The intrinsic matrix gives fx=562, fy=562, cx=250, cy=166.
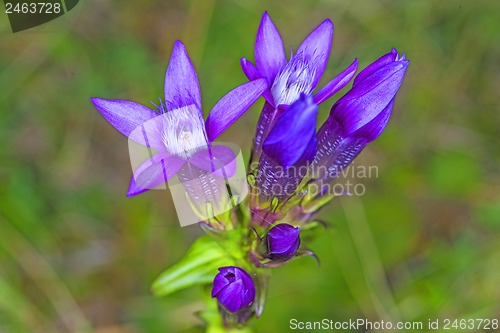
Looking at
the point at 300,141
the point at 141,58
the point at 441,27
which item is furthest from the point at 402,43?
the point at 300,141

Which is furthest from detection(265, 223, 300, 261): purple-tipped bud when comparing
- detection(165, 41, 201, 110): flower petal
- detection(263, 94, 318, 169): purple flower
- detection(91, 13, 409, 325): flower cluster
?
detection(165, 41, 201, 110): flower petal

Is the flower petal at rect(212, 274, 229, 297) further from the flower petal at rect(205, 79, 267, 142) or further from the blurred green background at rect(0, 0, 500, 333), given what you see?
the blurred green background at rect(0, 0, 500, 333)

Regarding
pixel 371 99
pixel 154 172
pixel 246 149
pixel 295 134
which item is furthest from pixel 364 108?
pixel 246 149

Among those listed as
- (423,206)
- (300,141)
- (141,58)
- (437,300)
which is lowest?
(437,300)

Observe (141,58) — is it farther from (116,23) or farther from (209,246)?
(209,246)

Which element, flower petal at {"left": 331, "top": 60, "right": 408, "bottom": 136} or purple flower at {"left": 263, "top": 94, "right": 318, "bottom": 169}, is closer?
purple flower at {"left": 263, "top": 94, "right": 318, "bottom": 169}

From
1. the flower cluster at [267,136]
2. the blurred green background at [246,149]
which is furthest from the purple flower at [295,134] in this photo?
the blurred green background at [246,149]
